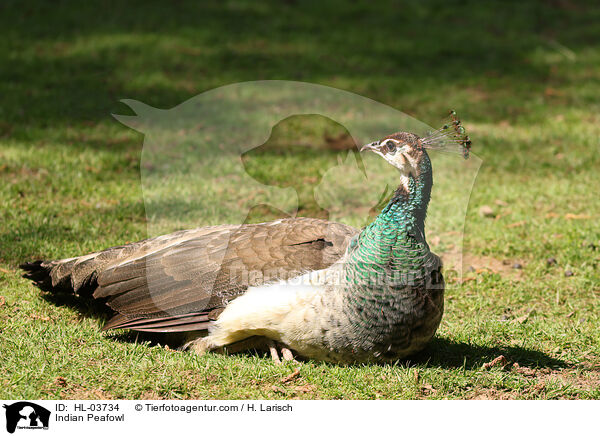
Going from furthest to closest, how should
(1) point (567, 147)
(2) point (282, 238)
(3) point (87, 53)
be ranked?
(3) point (87, 53) < (1) point (567, 147) < (2) point (282, 238)

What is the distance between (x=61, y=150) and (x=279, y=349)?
174 inches

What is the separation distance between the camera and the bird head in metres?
3.90

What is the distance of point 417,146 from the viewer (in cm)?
390

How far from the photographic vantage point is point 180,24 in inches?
472

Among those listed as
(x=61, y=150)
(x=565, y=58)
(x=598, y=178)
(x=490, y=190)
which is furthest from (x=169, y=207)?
(x=565, y=58)

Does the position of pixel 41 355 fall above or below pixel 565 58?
below

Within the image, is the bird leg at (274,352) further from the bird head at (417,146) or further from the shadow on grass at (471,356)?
the bird head at (417,146)

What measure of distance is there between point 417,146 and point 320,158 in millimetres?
3983

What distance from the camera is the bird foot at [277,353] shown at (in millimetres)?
4145

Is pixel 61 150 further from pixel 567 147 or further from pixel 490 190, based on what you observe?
pixel 567 147

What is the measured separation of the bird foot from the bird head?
47.8 inches
